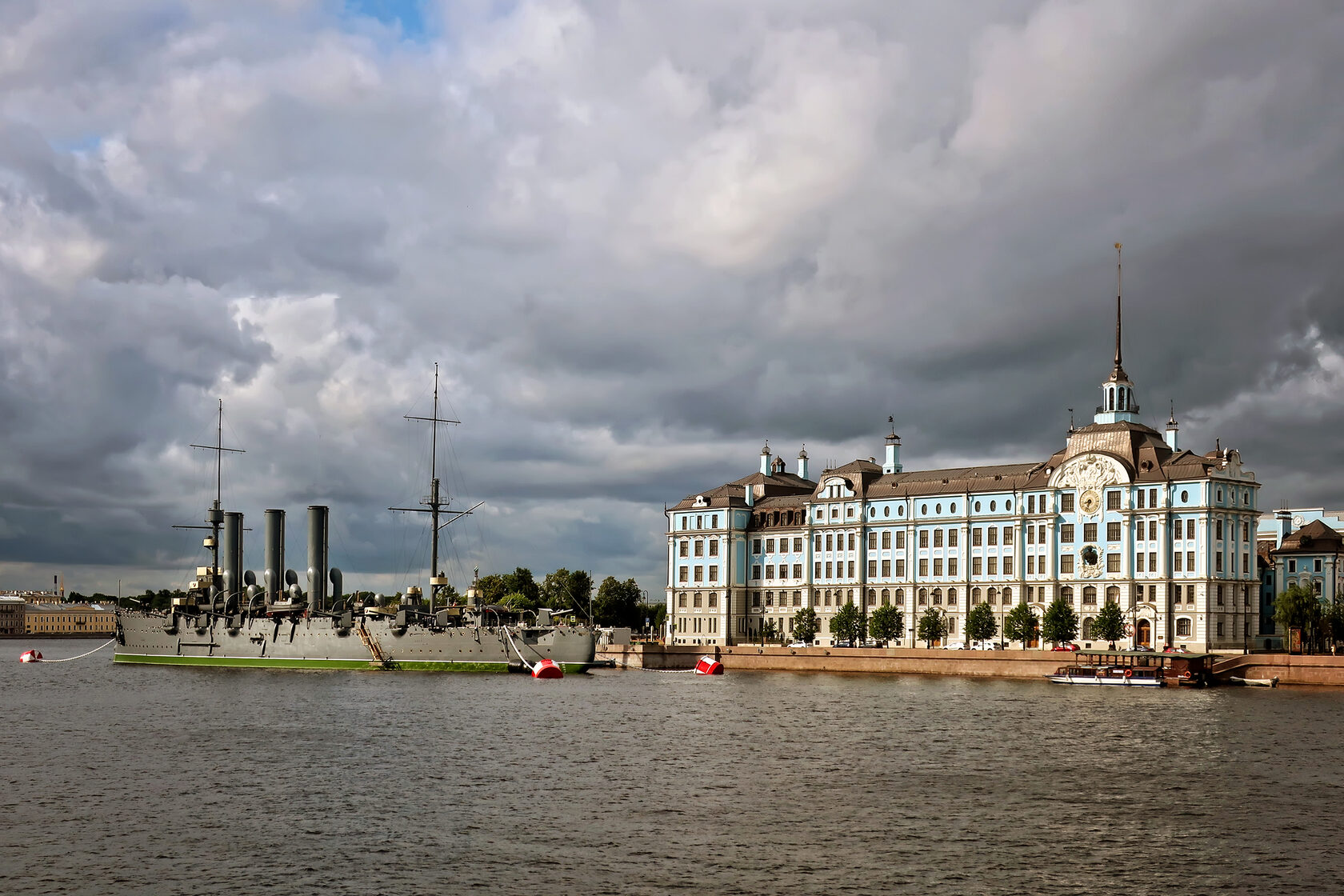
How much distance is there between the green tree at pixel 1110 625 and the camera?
118m

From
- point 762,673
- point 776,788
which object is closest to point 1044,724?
point 776,788

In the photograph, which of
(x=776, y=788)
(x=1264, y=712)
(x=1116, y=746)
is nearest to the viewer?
(x=776, y=788)

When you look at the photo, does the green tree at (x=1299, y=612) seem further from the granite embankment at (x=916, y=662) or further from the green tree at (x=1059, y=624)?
the green tree at (x=1059, y=624)

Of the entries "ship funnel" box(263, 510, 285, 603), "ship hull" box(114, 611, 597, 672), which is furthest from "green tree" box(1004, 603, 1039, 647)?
"ship funnel" box(263, 510, 285, 603)

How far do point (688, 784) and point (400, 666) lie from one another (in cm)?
7116

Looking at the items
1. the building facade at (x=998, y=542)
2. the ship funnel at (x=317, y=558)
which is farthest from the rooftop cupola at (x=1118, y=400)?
the ship funnel at (x=317, y=558)

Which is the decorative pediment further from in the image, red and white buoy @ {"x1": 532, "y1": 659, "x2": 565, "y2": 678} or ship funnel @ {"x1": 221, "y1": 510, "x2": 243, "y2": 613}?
ship funnel @ {"x1": 221, "y1": 510, "x2": 243, "y2": 613}

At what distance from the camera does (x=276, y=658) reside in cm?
11950

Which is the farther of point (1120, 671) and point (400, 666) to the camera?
point (400, 666)

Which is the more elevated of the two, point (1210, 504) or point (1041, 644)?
point (1210, 504)

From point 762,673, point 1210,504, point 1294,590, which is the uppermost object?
point 1210,504

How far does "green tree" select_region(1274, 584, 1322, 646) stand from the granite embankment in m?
11.9

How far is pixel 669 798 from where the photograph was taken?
1698 inches

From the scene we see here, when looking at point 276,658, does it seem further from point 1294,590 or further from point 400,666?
point 1294,590
